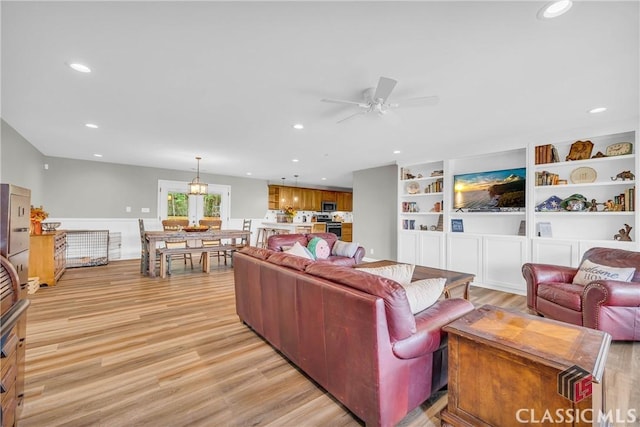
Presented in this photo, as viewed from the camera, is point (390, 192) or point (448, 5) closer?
point (448, 5)

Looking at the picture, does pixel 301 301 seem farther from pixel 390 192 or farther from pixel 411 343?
pixel 390 192

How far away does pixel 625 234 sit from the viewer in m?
3.44

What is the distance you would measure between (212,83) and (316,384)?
8.53ft

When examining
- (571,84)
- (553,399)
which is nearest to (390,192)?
(571,84)

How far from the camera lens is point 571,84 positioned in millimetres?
2404

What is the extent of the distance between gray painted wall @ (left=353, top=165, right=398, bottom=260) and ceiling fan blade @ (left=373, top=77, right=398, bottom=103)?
12.5ft

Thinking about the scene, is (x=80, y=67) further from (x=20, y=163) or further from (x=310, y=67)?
(x=20, y=163)

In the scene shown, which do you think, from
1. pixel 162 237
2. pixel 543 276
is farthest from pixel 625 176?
pixel 162 237

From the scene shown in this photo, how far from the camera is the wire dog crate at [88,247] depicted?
225 inches

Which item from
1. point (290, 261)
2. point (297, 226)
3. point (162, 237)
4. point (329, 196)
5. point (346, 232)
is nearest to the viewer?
point (290, 261)

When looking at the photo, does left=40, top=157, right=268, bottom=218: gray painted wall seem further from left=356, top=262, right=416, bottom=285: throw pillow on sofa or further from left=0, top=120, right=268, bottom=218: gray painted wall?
left=356, top=262, right=416, bottom=285: throw pillow on sofa

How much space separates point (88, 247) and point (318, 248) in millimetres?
5249

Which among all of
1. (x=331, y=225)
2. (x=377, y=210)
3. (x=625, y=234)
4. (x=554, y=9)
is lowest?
(x=331, y=225)
